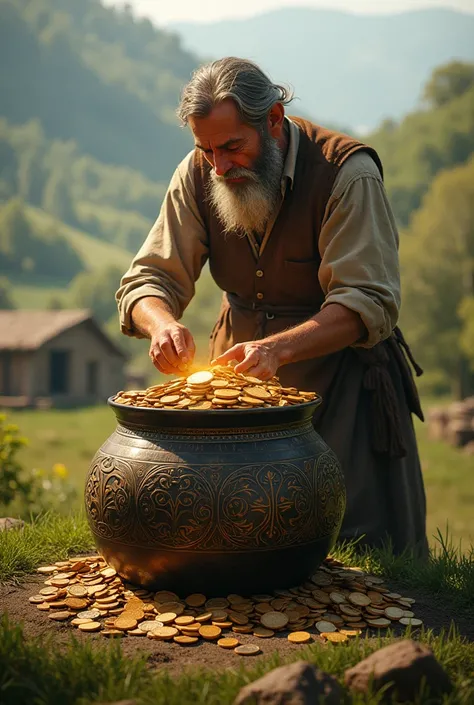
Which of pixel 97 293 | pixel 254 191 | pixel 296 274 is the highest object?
pixel 97 293

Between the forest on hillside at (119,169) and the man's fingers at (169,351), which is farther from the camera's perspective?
the forest on hillside at (119,169)

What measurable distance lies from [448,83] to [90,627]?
6426cm

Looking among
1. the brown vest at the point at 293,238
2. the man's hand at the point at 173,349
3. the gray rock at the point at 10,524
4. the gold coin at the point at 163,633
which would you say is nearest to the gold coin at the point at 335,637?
the gold coin at the point at 163,633

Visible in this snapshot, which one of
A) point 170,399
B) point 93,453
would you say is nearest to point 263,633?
point 170,399

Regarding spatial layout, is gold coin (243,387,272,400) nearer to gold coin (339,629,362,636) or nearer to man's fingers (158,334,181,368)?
man's fingers (158,334,181,368)

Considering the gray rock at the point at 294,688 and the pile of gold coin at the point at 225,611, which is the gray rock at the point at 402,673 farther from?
the pile of gold coin at the point at 225,611

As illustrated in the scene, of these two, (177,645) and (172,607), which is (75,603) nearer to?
(172,607)

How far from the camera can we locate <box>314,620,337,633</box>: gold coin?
2969 millimetres

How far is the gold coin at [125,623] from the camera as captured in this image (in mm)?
2945

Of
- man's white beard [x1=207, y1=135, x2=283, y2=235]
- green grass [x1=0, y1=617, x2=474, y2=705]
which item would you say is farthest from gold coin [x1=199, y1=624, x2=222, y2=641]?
man's white beard [x1=207, y1=135, x2=283, y2=235]

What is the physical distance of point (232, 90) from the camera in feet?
11.7

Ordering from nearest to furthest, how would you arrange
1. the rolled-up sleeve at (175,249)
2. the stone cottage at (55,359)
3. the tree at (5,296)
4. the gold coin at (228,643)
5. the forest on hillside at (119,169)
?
the gold coin at (228,643) < the rolled-up sleeve at (175,249) < the stone cottage at (55,359) < the forest on hillside at (119,169) < the tree at (5,296)

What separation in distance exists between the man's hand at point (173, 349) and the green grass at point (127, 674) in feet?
3.83

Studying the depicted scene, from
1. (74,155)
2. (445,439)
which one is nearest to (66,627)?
(445,439)
